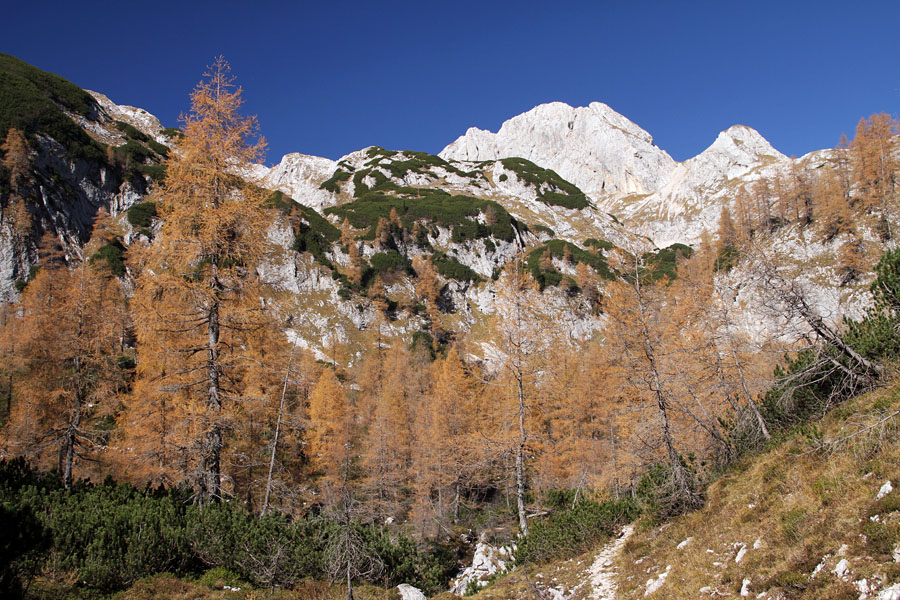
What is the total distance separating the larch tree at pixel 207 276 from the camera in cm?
1058

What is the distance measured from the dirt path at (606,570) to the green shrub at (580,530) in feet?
1.48

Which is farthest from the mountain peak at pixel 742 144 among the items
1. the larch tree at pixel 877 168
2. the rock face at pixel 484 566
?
the rock face at pixel 484 566

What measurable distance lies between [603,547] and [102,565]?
9.93 m

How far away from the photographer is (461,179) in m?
123

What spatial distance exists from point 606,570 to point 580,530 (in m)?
2.49

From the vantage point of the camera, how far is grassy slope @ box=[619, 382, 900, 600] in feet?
14.7

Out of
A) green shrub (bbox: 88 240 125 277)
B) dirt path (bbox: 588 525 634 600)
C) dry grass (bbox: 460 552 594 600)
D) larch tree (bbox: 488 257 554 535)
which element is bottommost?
dry grass (bbox: 460 552 594 600)

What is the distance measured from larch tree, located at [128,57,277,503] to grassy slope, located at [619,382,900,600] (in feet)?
31.8

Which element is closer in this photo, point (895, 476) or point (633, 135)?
point (895, 476)

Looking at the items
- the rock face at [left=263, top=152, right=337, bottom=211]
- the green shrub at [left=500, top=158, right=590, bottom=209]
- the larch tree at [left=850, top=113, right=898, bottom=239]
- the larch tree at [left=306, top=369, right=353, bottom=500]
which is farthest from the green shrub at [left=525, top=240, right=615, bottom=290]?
the rock face at [left=263, top=152, right=337, bottom=211]

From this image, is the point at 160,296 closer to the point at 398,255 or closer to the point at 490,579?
the point at 490,579

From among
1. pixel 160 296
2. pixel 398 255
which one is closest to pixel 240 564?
pixel 160 296

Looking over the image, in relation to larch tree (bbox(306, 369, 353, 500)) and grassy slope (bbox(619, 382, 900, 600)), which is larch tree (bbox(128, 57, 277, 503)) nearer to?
grassy slope (bbox(619, 382, 900, 600))

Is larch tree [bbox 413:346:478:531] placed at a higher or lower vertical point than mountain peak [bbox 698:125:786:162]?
lower
